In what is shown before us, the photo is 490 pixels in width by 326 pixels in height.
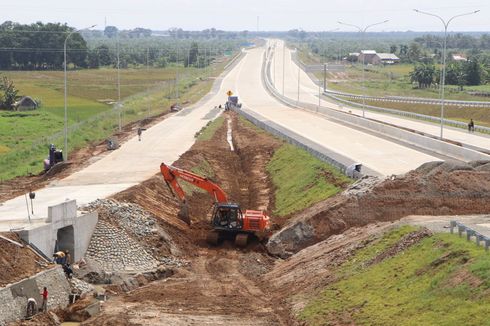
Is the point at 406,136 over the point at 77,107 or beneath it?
over

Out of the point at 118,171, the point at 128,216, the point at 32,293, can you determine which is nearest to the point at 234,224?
the point at 128,216

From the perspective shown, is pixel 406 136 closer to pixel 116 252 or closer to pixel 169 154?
pixel 169 154

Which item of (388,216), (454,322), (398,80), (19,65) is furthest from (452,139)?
(19,65)

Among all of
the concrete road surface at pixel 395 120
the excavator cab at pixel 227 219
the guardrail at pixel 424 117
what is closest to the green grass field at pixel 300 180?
the excavator cab at pixel 227 219

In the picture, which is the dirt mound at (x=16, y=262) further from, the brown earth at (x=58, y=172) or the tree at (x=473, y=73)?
the tree at (x=473, y=73)

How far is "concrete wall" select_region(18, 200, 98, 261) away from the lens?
1368 inches

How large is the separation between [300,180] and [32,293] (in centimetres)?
2502

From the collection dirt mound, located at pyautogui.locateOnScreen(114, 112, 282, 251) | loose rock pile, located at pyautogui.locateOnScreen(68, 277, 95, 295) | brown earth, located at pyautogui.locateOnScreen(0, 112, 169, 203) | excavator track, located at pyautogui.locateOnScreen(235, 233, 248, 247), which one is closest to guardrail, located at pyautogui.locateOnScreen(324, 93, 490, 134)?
dirt mound, located at pyautogui.locateOnScreen(114, 112, 282, 251)

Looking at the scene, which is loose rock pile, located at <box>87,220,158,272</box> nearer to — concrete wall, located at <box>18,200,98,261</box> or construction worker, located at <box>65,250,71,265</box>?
concrete wall, located at <box>18,200,98,261</box>

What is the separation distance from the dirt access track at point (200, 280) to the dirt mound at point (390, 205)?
5.86ft

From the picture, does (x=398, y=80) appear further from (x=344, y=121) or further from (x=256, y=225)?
(x=256, y=225)

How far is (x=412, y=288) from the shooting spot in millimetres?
28047

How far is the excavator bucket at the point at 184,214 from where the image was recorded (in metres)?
44.8

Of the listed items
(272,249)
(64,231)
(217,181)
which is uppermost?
(64,231)
